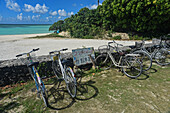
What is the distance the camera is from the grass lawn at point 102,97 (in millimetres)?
2576

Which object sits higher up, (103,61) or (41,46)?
(41,46)

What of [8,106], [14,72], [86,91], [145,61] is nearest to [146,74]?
[145,61]

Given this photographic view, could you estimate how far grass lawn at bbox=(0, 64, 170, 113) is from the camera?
2.58 m

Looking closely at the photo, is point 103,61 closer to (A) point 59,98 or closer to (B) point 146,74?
(B) point 146,74

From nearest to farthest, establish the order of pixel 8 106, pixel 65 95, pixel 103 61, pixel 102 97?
pixel 8 106, pixel 102 97, pixel 65 95, pixel 103 61

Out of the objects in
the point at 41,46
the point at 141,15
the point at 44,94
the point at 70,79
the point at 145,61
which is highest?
the point at 141,15

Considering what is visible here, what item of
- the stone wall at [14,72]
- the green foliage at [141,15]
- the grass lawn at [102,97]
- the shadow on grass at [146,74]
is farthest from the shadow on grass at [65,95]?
the green foliage at [141,15]

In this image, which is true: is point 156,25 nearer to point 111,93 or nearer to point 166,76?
point 166,76

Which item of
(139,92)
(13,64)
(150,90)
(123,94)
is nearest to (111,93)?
(123,94)

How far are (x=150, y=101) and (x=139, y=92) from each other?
39cm

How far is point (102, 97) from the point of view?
Answer: 296 centimetres

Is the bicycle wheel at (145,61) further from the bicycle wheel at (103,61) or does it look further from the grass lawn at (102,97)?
the bicycle wheel at (103,61)

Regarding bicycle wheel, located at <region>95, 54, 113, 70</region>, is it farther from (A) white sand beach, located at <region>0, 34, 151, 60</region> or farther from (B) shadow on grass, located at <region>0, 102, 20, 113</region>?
(A) white sand beach, located at <region>0, 34, 151, 60</region>

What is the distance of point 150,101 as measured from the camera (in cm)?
270
